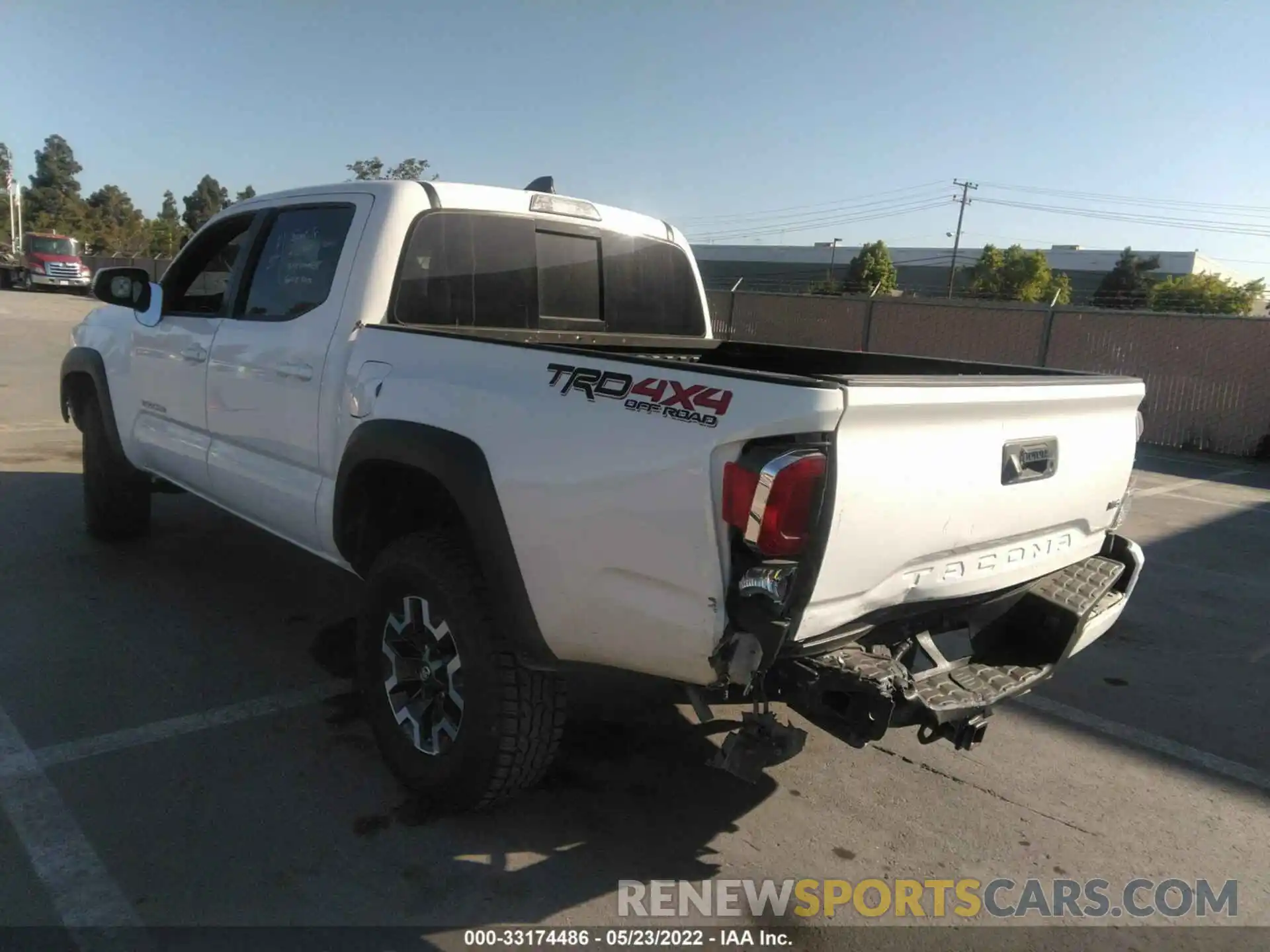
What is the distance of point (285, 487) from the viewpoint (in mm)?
3891

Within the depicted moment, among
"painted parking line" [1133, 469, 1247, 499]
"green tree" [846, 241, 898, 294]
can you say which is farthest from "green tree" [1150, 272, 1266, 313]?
"painted parking line" [1133, 469, 1247, 499]

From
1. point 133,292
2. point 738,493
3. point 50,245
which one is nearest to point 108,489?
point 133,292

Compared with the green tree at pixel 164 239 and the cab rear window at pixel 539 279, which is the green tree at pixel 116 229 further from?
the cab rear window at pixel 539 279

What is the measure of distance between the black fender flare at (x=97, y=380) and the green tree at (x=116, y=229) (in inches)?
2035

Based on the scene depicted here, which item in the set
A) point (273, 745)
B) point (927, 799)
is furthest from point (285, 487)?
point (927, 799)

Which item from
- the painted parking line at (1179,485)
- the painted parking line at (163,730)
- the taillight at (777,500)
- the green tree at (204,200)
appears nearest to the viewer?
the taillight at (777,500)

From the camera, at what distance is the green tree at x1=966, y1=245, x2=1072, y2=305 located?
197 feet

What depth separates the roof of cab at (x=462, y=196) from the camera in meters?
3.76

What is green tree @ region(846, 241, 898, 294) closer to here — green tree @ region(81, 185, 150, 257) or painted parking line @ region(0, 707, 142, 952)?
green tree @ region(81, 185, 150, 257)

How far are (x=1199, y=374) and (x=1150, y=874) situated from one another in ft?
42.8

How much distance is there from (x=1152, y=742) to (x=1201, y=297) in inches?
2129

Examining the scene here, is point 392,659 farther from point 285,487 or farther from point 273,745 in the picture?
point 285,487

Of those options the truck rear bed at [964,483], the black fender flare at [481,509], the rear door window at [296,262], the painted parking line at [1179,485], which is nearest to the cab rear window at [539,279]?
the rear door window at [296,262]

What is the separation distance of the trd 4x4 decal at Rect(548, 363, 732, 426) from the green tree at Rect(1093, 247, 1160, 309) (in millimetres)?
67043
